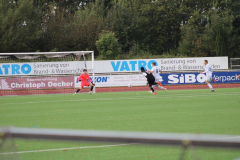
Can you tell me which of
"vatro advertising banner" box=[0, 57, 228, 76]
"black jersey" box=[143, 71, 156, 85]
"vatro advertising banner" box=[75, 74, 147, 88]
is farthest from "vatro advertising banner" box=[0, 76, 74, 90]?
"black jersey" box=[143, 71, 156, 85]

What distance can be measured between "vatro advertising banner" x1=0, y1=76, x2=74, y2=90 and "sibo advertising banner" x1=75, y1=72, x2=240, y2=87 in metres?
3.90

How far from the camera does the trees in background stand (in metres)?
41.9

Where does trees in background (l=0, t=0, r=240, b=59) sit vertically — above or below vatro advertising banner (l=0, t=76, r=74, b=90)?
above

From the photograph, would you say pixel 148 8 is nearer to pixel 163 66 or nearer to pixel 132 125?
pixel 163 66

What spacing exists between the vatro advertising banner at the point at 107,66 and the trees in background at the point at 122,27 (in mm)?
7467

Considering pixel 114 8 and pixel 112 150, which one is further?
pixel 114 8

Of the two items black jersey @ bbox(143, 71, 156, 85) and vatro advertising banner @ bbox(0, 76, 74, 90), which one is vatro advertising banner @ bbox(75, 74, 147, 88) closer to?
vatro advertising banner @ bbox(0, 76, 74, 90)

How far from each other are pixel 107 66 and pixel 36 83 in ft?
32.2

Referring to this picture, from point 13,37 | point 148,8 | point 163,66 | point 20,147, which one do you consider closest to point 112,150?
point 20,147

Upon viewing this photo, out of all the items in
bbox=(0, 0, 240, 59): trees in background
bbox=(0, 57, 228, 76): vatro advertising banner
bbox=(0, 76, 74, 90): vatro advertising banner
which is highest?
bbox=(0, 0, 240, 59): trees in background

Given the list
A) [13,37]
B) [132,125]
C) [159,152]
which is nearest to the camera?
[159,152]

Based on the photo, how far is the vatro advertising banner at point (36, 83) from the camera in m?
24.6

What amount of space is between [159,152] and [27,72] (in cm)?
2278

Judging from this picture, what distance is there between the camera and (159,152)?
6133mm
